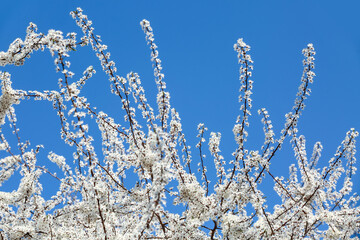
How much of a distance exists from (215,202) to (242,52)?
2675 millimetres

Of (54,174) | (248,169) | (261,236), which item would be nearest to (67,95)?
(54,174)

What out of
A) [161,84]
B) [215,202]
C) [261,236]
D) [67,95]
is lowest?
[261,236]

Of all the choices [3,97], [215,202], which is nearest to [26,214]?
[3,97]

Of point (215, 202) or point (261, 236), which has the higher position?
point (215, 202)

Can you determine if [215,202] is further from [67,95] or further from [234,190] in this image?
[67,95]

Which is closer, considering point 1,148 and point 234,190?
point 234,190

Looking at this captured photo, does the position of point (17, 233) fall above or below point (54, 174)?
below

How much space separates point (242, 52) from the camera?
17.0 ft

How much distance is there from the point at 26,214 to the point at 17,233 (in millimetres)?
524

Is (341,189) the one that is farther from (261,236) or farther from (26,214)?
(26,214)

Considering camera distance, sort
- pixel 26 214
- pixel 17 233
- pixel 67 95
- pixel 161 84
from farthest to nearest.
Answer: pixel 26 214
pixel 17 233
pixel 161 84
pixel 67 95

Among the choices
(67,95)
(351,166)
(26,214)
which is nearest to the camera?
(67,95)

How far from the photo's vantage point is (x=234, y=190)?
5.46 meters

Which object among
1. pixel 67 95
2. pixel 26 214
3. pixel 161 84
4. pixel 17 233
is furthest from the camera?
pixel 26 214
